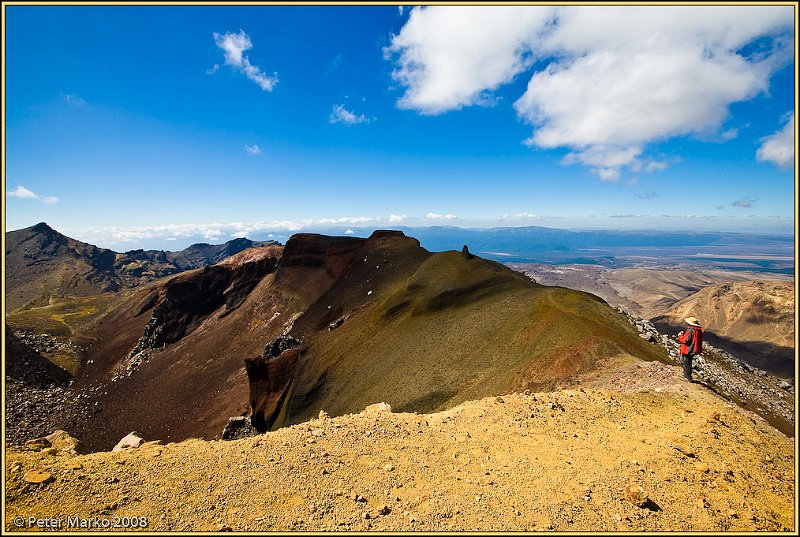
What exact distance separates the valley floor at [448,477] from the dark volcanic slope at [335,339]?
11.6 m

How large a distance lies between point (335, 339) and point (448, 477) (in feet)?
156

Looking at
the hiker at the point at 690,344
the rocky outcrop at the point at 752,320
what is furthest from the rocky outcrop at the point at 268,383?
the rocky outcrop at the point at 752,320

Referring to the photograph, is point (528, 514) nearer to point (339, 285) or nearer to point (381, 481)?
point (381, 481)

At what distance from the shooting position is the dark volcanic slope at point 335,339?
34.0 meters

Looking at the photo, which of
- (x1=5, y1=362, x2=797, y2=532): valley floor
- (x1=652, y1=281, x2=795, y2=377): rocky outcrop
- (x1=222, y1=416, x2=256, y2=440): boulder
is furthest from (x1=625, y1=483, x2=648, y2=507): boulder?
(x1=652, y1=281, x2=795, y2=377): rocky outcrop

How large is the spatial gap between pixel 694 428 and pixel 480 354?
23090 millimetres

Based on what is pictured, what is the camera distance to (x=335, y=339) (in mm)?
58875

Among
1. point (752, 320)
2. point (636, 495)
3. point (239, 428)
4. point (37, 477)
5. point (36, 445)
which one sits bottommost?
point (752, 320)

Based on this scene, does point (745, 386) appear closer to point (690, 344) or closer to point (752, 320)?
point (690, 344)

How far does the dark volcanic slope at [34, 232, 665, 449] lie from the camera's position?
34.0m

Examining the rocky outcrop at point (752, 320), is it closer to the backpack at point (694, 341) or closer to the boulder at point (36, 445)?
the backpack at point (694, 341)

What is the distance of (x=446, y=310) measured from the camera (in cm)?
5206

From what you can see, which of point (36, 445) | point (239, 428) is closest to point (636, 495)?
point (36, 445)

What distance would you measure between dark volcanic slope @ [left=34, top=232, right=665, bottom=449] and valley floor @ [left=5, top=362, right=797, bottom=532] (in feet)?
38.2
